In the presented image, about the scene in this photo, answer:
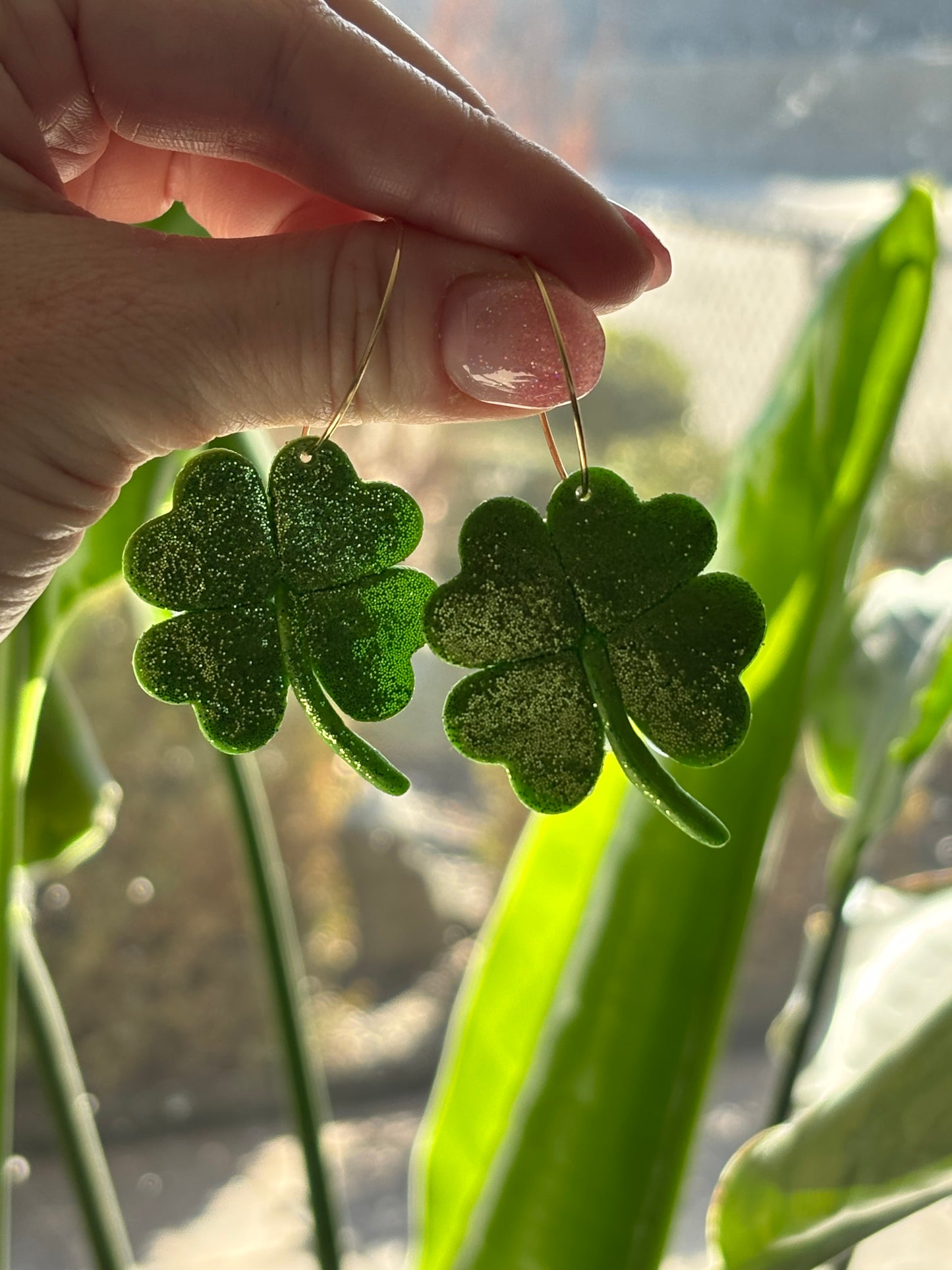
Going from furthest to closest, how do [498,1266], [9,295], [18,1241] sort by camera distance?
[18,1241] < [498,1266] < [9,295]

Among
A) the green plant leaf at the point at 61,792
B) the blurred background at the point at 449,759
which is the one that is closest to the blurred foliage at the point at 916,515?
the blurred background at the point at 449,759

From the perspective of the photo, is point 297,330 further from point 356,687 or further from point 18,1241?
point 18,1241

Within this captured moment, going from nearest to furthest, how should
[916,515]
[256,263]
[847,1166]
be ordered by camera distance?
[256,263], [847,1166], [916,515]

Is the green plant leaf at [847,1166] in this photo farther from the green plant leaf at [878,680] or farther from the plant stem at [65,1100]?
the plant stem at [65,1100]

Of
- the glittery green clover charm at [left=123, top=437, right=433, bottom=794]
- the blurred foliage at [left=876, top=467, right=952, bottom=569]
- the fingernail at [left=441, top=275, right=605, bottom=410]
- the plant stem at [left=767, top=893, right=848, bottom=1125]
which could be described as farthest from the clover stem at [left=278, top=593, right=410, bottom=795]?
the blurred foliage at [left=876, top=467, right=952, bottom=569]

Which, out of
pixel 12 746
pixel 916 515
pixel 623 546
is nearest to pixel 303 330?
pixel 623 546

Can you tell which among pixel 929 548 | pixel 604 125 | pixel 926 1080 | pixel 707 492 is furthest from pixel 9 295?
pixel 929 548

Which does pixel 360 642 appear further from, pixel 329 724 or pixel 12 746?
pixel 12 746
